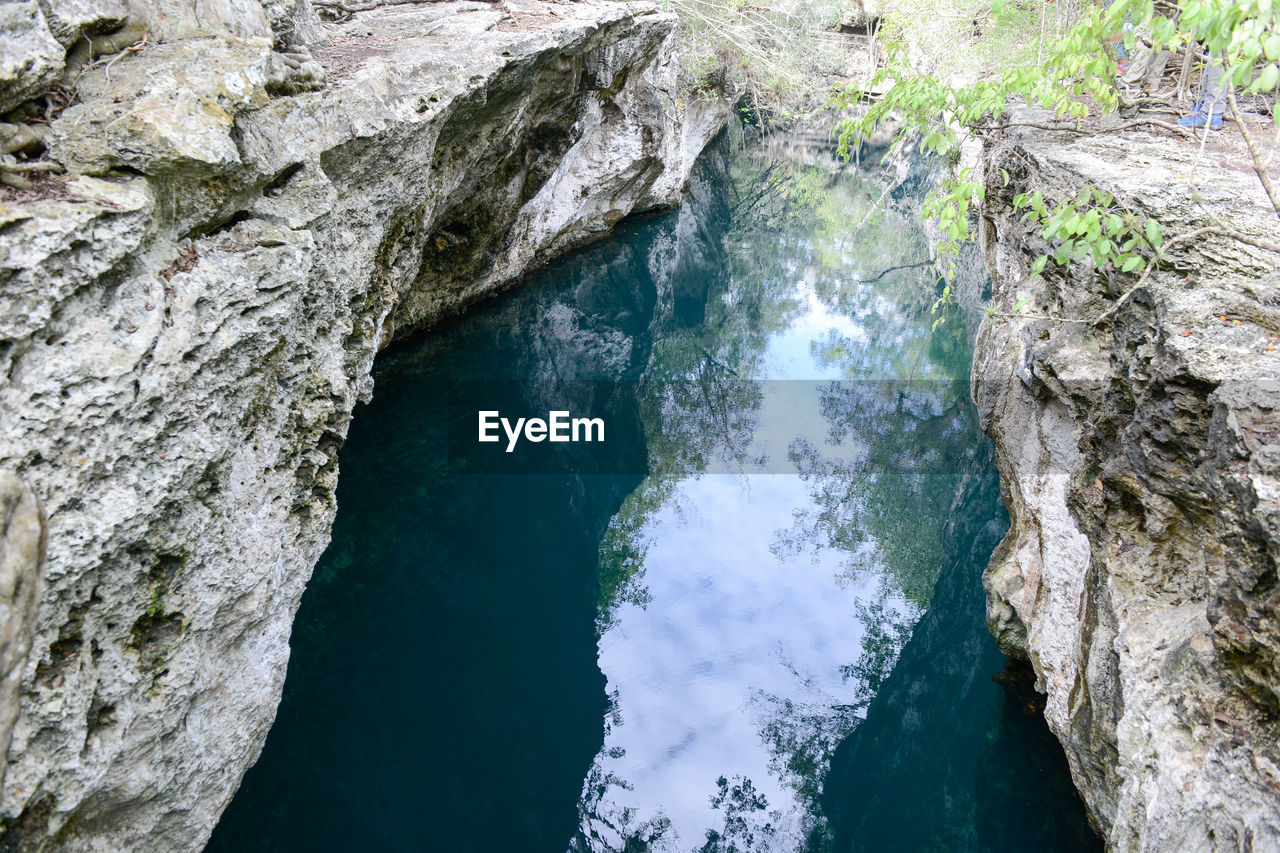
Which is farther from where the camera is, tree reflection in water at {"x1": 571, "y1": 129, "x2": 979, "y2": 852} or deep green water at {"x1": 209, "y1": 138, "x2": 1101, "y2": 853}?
tree reflection in water at {"x1": 571, "y1": 129, "x2": 979, "y2": 852}

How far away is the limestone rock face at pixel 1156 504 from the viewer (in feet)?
7.51

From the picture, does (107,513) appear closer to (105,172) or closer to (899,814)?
(105,172)

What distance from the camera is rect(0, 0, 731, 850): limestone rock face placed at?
227 centimetres

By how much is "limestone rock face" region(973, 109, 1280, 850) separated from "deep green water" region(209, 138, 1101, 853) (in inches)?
52.6

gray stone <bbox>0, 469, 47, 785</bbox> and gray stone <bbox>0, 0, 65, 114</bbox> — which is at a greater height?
gray stone <bbox>0, 0, 65, 114</bbox>

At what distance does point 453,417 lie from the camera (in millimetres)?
8586

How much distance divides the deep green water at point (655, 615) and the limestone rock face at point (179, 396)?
1.74 meters

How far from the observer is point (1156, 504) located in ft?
10.1

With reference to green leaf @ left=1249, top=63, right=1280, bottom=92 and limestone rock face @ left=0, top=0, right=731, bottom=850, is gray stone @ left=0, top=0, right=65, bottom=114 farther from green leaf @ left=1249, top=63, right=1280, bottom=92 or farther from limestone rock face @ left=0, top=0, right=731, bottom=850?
green leaf @ left=1249, top=63, right=1280, bottom=92

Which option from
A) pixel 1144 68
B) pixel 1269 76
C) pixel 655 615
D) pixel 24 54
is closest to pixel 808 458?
pixel 655 615

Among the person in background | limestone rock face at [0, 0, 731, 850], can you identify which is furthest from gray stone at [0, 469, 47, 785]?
the person in background

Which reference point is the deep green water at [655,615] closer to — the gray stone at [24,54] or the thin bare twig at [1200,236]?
the thin bare twig at [1200,236]

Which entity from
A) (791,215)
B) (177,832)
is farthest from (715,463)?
(791,215)

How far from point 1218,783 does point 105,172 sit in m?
4.12
